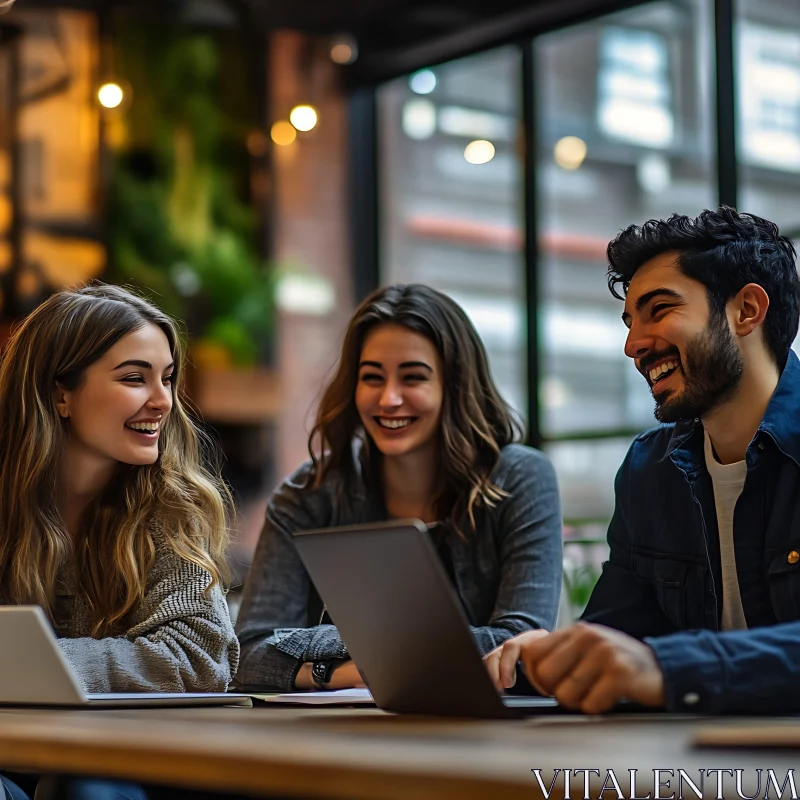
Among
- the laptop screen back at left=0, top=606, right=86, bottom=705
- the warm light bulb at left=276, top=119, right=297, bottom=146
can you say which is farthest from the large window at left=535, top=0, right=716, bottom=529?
the laptop screen back at left=0, top=606, right=86, bottom=705

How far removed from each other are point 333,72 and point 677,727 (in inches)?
222

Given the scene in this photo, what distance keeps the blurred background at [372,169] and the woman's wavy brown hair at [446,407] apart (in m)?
2.10

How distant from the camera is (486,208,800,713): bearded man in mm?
1707

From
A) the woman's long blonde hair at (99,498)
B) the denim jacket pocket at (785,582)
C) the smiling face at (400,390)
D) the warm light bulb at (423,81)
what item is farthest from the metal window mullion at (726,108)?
the denim jacket pocket at (785,582)

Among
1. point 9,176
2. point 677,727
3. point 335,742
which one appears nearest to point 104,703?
point 335,742

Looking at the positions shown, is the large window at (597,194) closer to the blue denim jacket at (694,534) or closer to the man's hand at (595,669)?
the blue denim jacket at (694,534)

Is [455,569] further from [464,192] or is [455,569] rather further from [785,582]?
[464,192]

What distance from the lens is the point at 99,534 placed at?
2152mm

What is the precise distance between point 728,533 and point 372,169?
4847 millimetres

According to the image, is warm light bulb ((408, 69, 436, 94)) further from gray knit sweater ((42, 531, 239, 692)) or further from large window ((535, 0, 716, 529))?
gray knit sweater ((42, 531, 239, 692))

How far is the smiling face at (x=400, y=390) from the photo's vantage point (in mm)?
2576

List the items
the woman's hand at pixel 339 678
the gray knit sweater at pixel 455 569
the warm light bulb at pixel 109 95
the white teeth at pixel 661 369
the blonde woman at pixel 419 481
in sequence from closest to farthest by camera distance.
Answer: the white teeth at pixel 661 369, the woman's hand at pixel 339 678, the gray knit sweater at pixel 455 569, the blonde woman at pixel 419 481, the warm light bulb at pixel 109 95

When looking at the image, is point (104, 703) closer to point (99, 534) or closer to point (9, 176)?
point (99, 534)

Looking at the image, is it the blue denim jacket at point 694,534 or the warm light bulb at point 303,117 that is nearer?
the blue denim jacket at point 694,534
